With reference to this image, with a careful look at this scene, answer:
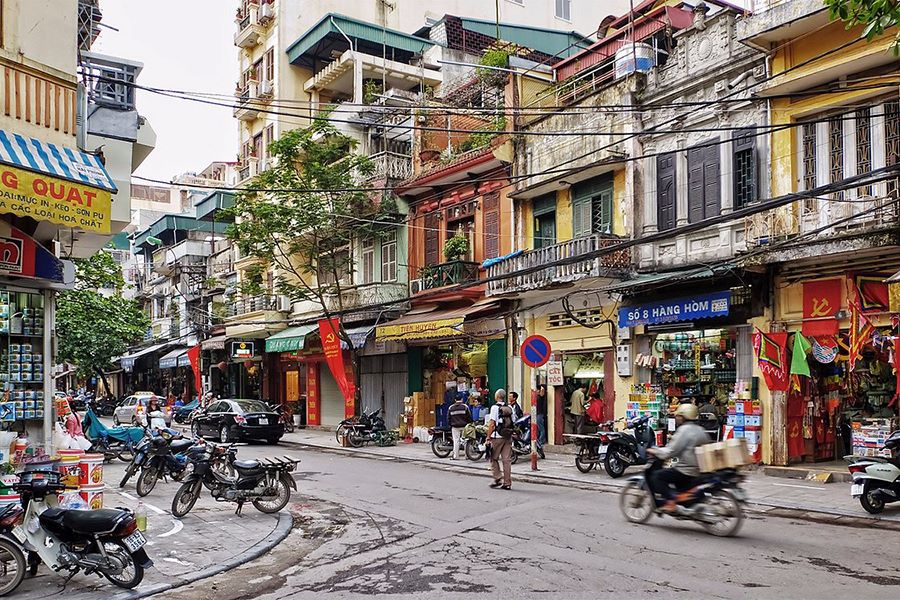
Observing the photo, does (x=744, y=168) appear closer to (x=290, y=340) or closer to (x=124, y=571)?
(x=124, y=571)

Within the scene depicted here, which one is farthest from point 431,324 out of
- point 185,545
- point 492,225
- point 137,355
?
point 137,355

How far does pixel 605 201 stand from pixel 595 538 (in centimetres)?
1241

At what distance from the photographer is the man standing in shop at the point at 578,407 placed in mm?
21188

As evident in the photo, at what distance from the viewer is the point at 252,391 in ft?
133

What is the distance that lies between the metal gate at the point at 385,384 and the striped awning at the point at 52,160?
1861 cm

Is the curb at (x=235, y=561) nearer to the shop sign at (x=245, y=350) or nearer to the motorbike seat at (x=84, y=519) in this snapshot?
the motorbike seat at (x=84, y=519)

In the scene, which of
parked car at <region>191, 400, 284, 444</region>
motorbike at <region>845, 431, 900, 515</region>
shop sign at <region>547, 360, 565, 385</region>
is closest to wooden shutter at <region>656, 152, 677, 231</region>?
shop sign at <region>547, 360, 565, 385</region>

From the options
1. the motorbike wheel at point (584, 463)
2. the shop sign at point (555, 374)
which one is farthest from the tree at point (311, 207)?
the motorbike wheel at point (584, 463)

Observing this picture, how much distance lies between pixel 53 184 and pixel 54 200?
0.60ft

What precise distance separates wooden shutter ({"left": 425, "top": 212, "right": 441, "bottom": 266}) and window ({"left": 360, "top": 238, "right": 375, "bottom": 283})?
3.15 m

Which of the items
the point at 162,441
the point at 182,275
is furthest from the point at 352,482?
the point at 182,275

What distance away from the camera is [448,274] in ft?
82.2

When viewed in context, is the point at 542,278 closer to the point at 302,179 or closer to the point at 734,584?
the point at 302,179

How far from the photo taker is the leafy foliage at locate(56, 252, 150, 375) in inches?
1219
